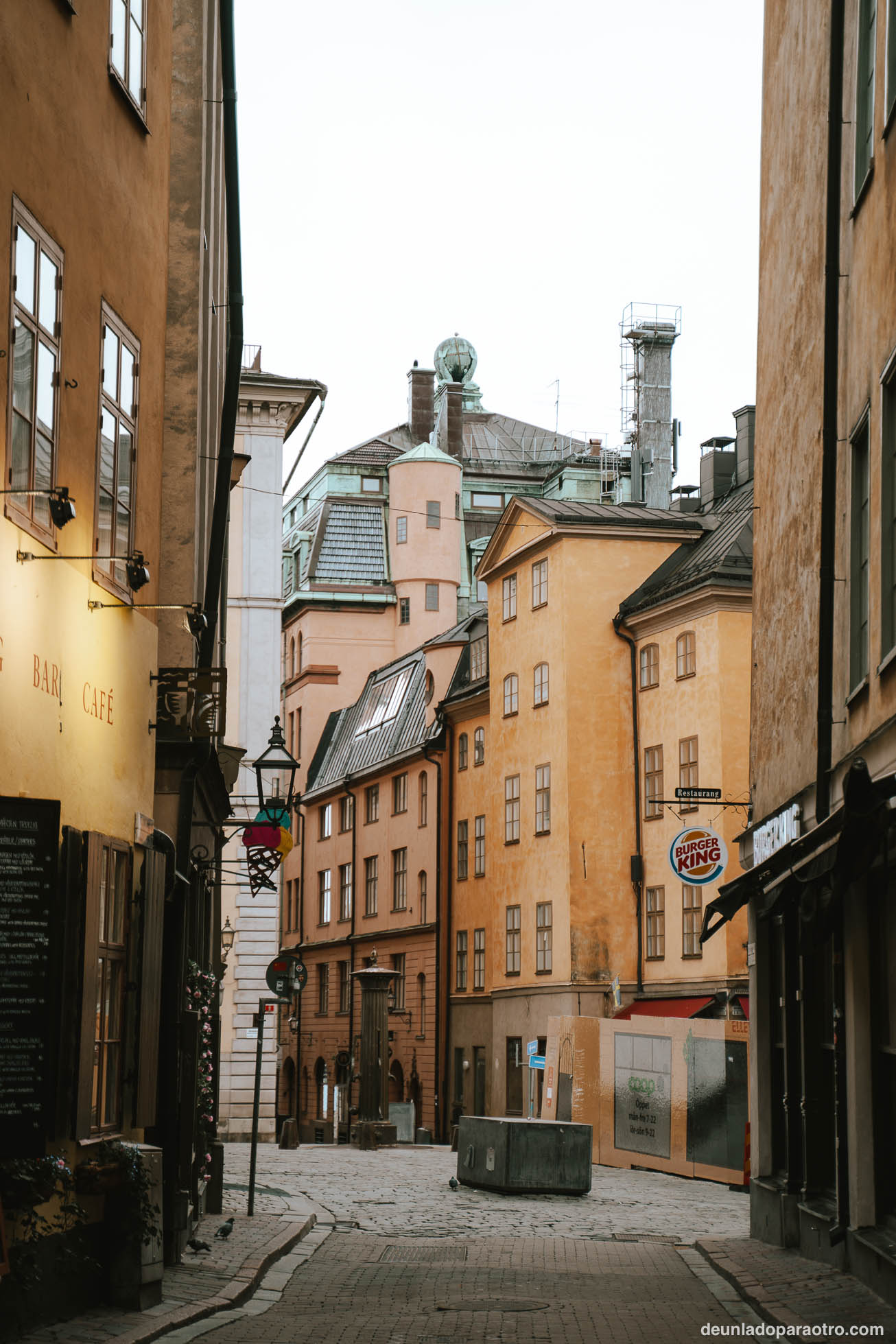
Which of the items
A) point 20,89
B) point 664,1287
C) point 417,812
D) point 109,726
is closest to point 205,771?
point 109,726

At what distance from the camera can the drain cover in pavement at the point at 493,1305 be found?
41.3 ft

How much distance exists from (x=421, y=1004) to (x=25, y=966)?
1662 inches

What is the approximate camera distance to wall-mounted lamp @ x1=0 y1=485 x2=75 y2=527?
10.4m

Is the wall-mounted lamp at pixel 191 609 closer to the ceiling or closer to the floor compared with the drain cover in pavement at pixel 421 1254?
closer to the ceiling

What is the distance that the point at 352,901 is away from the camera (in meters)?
58.8

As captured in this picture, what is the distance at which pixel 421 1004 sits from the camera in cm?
5166

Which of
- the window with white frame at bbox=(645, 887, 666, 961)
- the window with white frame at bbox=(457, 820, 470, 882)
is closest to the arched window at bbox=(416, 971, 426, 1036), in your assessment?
the window with white frame at bbox=(457, 820, 470, 882)

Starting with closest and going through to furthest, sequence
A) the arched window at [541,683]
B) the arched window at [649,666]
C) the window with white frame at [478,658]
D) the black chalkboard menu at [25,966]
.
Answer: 1. the black chalkboard menu at [25,966]
2. the arched window at [649,666]
3. the arched window at [541,683]
4. the window with white frame at [478,658]

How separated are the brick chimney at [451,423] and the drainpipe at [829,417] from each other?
188 ft

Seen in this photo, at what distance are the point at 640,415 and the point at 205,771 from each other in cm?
4227

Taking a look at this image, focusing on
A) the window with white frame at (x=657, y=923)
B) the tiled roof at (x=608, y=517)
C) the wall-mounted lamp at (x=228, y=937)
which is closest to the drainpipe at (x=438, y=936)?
the tiled roof at (x=608, y=517)

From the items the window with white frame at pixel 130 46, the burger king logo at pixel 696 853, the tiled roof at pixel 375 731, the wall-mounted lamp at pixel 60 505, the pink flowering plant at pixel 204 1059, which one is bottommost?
the pink flowering plant at pixel 204 1059

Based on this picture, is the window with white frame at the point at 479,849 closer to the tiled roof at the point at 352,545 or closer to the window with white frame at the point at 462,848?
the window with white frame at the point at 462,848

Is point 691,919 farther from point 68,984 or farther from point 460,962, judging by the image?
point 68,984
